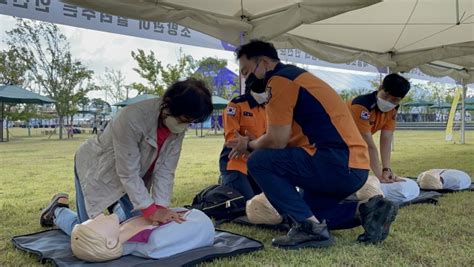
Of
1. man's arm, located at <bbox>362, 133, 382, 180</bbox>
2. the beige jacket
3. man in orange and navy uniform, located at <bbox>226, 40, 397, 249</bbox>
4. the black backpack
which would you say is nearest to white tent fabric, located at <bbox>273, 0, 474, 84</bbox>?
man's arm, located at <bbox>362, 133, 382, 180</bbox>

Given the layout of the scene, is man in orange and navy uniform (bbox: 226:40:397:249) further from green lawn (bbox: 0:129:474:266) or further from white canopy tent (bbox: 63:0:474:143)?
white canopy tent (bbox: 63:0:474:143)

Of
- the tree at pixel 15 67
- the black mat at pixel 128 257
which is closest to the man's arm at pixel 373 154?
the black mat at pixel 128 257

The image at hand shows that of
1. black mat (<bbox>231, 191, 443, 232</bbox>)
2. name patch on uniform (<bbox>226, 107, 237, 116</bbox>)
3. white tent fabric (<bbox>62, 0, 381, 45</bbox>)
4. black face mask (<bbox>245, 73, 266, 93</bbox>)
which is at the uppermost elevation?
white tent fabric (<bbox>62, 0, 381, 45</bbox>)

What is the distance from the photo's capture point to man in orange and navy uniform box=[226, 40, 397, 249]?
199 centimetres

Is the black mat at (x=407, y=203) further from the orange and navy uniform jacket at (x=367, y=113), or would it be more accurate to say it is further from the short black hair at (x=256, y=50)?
the short black hair at (x=256, y=50)

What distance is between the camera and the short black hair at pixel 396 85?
9.05ft

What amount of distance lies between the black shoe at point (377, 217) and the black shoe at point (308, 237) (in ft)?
0.70

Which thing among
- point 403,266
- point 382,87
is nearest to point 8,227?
point 403,266

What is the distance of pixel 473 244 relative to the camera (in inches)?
84.0

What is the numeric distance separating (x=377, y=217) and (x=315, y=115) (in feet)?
1.95

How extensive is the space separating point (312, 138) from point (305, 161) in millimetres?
116

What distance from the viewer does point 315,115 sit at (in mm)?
2010

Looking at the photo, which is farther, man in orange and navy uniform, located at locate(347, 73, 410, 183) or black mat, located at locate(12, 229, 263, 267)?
man in orange and navy uniform, located at locate(347, 73, 410, 183)

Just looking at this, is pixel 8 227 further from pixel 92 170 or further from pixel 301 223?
pixel 301 223
